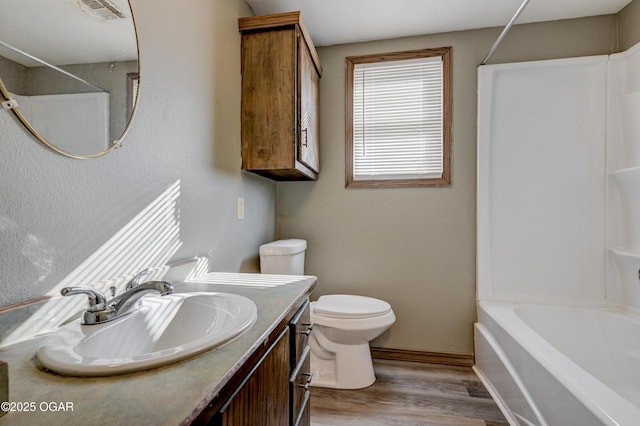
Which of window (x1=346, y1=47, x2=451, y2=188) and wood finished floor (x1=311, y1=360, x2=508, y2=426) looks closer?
wood finished floor (x1=311, y1=360, x2=508, y2=426)

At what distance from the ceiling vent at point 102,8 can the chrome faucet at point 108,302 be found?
0.78m

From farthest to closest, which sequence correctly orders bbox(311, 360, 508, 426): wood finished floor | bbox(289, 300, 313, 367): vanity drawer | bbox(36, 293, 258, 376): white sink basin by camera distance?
1. bbox(311, 360, 508, 426): wood finished floor
2. bbox(289, 300, 313, 367): vanity drawer
3. bbox(36, 293, 258, 376): white sink basin

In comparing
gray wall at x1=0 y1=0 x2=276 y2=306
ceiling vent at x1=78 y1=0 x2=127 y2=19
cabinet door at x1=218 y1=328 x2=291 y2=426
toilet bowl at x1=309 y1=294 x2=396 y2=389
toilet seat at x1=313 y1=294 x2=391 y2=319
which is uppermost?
ceiling vent at x1=78 y1=0 x2=127 y2=19

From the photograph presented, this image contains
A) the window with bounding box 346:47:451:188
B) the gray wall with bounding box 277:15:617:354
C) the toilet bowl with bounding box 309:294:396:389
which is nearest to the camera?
the toilet bowl with bounding box 309:294:396:389

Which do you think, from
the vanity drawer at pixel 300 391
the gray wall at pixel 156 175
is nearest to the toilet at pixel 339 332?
the gray wall at pixel 156 175

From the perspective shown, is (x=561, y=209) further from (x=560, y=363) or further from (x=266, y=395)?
(x=266, y=395)

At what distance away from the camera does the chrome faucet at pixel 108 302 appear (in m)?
0.74

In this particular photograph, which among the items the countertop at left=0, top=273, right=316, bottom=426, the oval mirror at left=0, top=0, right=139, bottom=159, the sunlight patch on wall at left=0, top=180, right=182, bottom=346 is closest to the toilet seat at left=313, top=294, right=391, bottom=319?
the sunlight patch on wall at left=0, top=180, right=182, bottom=346

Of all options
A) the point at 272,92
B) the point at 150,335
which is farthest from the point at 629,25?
the point at 150,335

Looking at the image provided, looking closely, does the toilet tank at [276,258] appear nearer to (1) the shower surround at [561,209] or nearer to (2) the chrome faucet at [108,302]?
(2) the chrome faucet at [108,302]

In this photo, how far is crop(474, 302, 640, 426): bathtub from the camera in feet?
3.38

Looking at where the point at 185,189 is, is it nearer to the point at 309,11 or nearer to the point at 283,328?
the point at 283,328

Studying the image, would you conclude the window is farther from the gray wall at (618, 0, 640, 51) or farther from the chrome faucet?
the chrome faucet

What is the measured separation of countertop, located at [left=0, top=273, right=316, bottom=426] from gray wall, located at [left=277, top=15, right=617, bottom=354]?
175 centimetres
